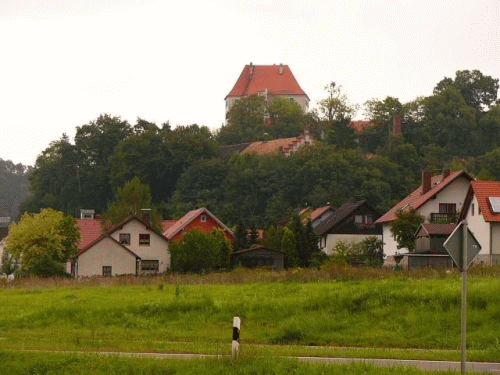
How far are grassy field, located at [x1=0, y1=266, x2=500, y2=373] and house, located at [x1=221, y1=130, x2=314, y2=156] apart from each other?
112198 millimetres

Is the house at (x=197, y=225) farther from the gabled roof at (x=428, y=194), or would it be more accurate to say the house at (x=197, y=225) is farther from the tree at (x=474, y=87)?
the tree at (x=474, y=87)

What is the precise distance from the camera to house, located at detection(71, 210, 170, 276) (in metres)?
80.4

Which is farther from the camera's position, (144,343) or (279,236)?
(279,236)

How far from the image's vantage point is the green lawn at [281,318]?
28469mm

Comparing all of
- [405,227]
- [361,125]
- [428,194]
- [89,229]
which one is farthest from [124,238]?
[361,125]

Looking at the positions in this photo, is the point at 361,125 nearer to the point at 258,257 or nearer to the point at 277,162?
the point at 277,162

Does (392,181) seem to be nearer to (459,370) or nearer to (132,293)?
(132,293)

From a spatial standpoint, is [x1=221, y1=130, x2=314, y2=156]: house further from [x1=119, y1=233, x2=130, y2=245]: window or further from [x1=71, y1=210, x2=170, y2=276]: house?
[x1=119, y1=233, x2=130, y2=245]: window

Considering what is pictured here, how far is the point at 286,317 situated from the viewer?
110 feet

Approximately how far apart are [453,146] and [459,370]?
462 feet

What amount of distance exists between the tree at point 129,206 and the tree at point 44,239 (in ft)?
43.3

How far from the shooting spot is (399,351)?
2647 cm

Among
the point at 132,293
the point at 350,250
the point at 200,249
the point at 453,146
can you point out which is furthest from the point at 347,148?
the point at 132,293

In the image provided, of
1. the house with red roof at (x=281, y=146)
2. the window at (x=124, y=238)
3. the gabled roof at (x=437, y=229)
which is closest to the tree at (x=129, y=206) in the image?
the window at (x=124, y=238)
